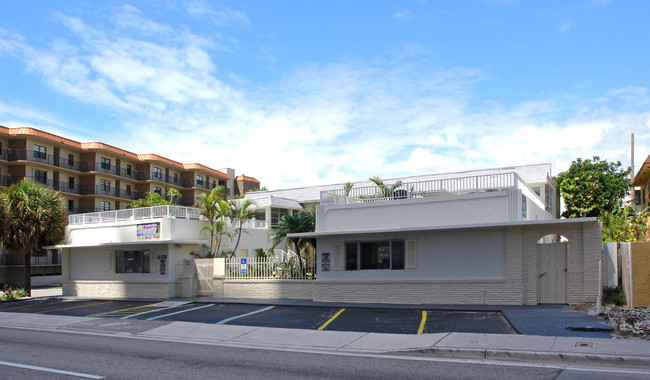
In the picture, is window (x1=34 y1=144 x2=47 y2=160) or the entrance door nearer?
the entrance door

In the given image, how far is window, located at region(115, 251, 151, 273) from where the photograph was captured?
27312mm

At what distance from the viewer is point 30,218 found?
2922 centimetres

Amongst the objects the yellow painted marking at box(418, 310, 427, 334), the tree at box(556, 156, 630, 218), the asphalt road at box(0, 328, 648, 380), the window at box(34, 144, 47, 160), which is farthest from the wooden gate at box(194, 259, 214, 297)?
the window at box(34, 144, 47, 160)

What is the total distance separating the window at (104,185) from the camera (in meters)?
61.4

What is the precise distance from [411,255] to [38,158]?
4784cm

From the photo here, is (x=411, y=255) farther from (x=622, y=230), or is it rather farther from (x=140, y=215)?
(x=140, y=215)

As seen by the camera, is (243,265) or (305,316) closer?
(305,316)

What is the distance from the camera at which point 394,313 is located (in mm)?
17734

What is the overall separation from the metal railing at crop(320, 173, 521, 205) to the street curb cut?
342 inches

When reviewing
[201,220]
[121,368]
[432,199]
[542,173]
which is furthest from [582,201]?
[121,368]

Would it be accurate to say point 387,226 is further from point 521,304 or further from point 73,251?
point 73,251

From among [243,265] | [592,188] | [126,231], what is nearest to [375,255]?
[243,265]

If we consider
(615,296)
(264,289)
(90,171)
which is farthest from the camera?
(90,171)

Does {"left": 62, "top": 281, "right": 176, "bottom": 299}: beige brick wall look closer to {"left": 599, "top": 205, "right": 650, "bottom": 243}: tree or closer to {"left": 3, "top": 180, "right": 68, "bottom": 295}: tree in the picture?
{"left": 3, "top": 180, "right": 68, "bottom": 295}: tree
